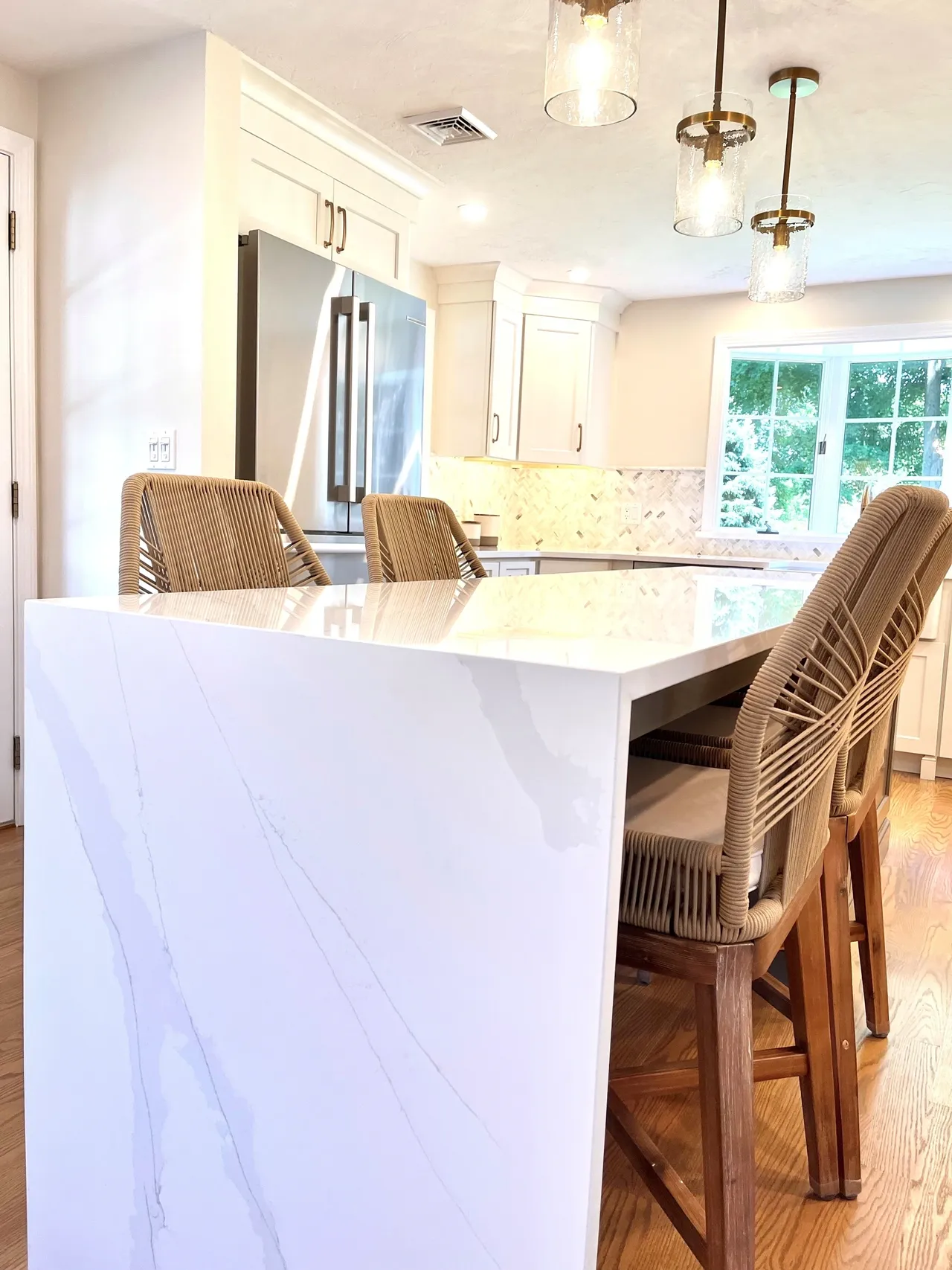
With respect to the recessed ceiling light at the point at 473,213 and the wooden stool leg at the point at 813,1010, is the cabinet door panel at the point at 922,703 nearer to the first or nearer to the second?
the recessed ceiling light at the point at 473,213

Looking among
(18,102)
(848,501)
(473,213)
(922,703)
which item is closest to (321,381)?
(18,102)

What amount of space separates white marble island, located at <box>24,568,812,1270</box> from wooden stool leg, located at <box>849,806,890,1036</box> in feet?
3.05

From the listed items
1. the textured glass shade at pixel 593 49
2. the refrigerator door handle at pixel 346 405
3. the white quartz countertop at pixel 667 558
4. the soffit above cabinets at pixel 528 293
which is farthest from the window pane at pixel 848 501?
the textured glass shade at pixel 593 49

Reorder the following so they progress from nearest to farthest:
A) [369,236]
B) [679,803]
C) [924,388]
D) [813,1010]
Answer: [679,803], [813,1010], [369,236], [924,388]

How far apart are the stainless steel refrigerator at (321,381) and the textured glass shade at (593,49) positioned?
1502 mm

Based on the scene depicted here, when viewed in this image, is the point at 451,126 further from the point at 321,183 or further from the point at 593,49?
the point at 593,49

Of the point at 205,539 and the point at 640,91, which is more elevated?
the point at 640,91

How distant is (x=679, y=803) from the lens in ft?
3.66

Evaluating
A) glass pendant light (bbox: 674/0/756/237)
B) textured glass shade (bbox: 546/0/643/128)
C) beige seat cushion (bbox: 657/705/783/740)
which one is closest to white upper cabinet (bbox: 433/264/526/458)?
glass pendant light (bbox: 674/0/756/237)

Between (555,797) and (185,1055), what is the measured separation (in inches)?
20.6

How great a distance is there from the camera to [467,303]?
484 centimetres

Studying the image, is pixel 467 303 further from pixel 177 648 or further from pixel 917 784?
pixel 177 648

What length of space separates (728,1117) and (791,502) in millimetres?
4592

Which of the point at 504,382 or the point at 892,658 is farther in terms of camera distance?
the point at 504,382
